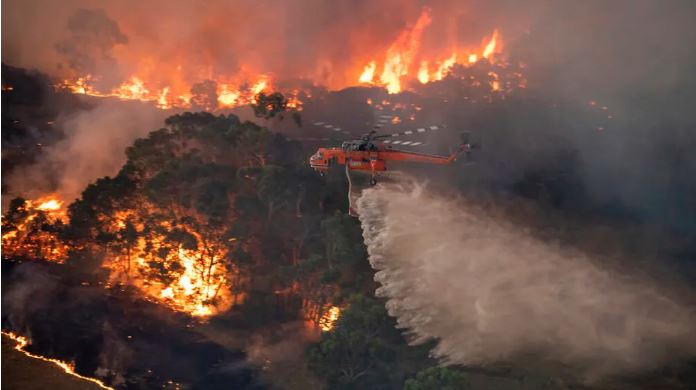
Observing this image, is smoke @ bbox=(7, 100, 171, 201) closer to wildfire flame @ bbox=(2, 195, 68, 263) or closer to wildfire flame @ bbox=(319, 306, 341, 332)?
wildfire flame @ bbox=(2, 195, 68, 263)

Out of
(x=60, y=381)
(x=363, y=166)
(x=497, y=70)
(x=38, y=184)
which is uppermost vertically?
(x=497, y=70)

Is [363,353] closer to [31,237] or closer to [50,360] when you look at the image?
[50,360]

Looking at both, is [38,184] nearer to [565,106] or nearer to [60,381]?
[60,381]

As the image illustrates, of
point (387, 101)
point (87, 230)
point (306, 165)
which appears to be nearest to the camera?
point (87, 230)

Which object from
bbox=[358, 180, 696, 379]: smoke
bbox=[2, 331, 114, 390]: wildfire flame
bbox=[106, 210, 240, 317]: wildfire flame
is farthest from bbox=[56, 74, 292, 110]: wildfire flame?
bbox=[2, 331, 114, 390]: wildfire flame

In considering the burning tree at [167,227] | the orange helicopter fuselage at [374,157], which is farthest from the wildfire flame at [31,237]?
the orange helicopter fuselage at [374,157]

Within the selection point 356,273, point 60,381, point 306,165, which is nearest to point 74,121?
point 306,165
